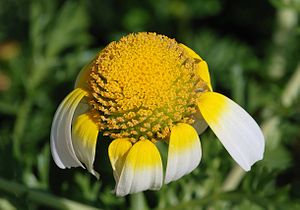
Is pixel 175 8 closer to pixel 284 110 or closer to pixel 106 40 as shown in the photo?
pixel 106 40

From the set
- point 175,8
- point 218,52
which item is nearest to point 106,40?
point 175,8

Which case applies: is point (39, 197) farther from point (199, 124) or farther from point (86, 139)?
point (199, 124)

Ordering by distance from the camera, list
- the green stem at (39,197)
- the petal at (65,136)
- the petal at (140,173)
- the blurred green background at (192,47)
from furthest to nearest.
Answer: the blurred green background at (192,47) < the green stem at (39,197) < the petal at (65,136) < the petal at (140,173)

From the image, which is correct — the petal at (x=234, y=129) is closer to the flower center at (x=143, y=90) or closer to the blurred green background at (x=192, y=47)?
the flower center at (x=143, y=90)

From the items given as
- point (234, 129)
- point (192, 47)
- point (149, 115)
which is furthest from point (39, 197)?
point (192, 47)

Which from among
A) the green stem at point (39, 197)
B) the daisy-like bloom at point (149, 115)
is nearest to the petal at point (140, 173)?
the daisy-like bloom at point (149, 115)
